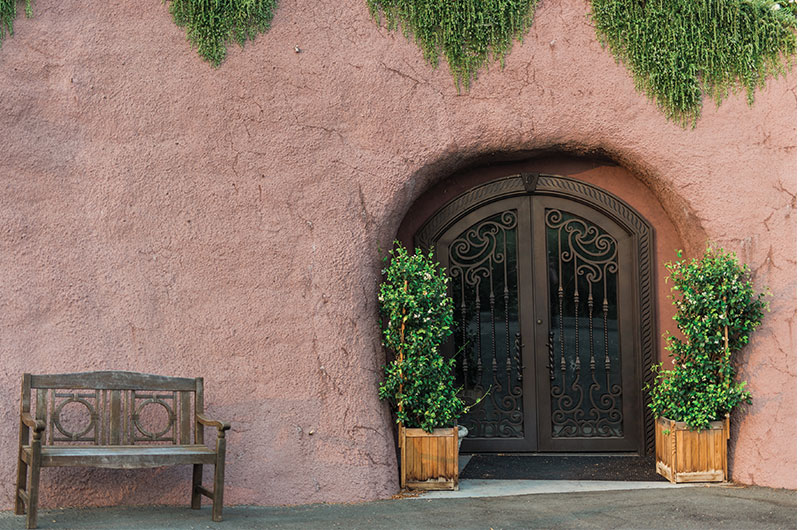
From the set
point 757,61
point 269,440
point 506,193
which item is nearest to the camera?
point 269,440

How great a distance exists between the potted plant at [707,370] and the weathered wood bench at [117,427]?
10.9 feet

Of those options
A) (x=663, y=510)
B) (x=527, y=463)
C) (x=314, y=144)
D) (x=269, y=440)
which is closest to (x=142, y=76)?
(x=314, y=144)

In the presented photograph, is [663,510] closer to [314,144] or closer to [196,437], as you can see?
[196,437]

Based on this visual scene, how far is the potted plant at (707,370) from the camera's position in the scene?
663 centimetres

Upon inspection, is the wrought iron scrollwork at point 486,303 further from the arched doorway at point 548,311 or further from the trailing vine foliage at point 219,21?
the trailing vine foliage at point 219,21

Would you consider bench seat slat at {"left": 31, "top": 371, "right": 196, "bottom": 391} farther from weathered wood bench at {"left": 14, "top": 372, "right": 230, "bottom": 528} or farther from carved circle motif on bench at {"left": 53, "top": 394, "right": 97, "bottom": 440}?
carved circle motif on bench at {"left": 53, "top": 394, "right": 97, "bottom": 440}

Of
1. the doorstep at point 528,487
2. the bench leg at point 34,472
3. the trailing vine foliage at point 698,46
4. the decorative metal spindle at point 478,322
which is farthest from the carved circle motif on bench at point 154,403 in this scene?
the trailing vine foliage at point 698,46

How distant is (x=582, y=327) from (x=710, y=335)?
111 centimetres

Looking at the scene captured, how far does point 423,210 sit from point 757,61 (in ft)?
9.27

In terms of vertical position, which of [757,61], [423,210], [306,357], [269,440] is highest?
[757,61]

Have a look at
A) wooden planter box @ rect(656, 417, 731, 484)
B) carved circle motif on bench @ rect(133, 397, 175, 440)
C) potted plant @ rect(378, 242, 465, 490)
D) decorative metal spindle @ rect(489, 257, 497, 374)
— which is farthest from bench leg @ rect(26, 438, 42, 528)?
wooden planter box @ rect(656, 417, 731, 484)

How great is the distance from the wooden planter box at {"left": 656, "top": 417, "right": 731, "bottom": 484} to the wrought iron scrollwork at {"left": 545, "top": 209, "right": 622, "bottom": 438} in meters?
0.81

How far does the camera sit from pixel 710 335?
6715mm

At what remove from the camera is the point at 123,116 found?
6.53 meters
